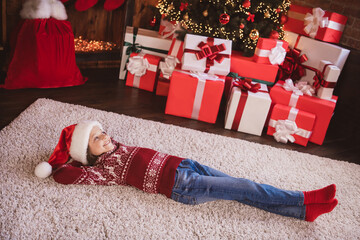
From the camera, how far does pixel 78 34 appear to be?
3.55 metres

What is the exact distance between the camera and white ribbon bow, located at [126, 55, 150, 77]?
311cm

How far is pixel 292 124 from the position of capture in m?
2.62

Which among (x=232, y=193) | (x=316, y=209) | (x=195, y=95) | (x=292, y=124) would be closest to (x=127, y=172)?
(x=232, y=193)

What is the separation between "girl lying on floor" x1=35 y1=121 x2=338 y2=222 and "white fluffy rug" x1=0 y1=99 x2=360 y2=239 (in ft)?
0.21

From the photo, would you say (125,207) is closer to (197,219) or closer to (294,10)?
(197,219)

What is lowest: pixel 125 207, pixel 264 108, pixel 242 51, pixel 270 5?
pixel 125 207

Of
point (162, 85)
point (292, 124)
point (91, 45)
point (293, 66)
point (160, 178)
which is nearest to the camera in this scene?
point (160, 178)

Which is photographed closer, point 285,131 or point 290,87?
point 285,131

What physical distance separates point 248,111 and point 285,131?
336 mm

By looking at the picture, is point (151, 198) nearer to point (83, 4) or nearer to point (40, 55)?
point (40, 55)

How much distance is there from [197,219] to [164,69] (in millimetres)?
1689

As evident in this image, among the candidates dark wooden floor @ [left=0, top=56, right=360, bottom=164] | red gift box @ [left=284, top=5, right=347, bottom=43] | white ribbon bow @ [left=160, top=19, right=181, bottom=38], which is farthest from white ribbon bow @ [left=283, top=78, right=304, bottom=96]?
white ribbon bow @ [left=160, top=19, right=181, bottom=38]

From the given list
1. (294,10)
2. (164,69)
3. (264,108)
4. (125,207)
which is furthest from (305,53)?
(125,207)

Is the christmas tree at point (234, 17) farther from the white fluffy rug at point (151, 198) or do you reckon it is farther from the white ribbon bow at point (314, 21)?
the white fluffy rug at point (151, 198)
